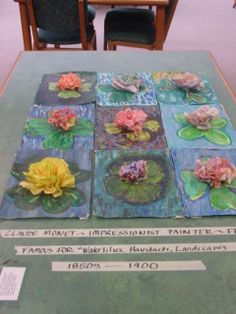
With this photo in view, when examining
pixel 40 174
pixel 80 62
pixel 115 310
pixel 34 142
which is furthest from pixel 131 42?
pixel 115 310

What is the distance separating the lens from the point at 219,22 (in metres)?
3.89

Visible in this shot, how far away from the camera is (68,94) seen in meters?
1.34

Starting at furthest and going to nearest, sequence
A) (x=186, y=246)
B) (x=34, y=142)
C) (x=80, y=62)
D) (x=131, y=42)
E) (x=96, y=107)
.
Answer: (x=131, y=42), (x=80, y=62), (x=96, y=107), (x=34, y=142), (x=186, y=246)

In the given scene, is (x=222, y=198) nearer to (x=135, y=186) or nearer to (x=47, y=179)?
(x=135, y=186)

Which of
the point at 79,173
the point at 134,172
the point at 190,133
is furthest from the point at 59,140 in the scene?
the point at 190,133

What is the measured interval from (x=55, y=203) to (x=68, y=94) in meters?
0.57

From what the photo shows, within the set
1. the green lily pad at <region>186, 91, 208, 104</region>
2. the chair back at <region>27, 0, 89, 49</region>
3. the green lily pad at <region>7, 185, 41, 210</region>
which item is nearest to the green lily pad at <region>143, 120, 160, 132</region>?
the green lily pad at <region>186, 91, 208, 104</region>

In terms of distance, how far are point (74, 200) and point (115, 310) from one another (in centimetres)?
30

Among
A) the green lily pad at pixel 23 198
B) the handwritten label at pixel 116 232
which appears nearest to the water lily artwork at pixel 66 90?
the green lily pad at pixel 23 198

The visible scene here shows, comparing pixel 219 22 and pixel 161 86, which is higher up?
pixel 161 86

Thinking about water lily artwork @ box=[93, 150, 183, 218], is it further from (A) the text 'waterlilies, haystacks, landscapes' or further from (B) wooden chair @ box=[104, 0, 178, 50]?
(B) wooden chair @ box=[104, 0, 178, 50]

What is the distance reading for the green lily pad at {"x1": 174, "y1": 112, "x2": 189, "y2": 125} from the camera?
120cm

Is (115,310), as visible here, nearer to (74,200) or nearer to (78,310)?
(78,310)

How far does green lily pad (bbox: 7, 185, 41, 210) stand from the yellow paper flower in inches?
0.5
